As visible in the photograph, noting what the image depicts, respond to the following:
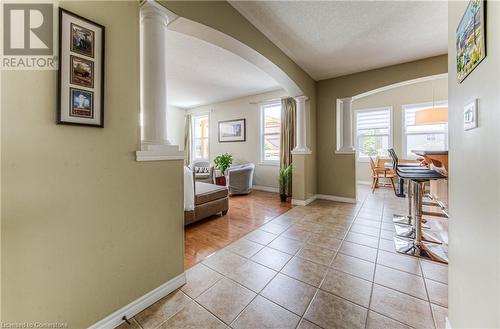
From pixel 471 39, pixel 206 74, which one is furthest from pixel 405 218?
pixel 206 74

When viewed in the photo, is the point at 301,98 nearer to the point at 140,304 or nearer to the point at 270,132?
the point at 270,132

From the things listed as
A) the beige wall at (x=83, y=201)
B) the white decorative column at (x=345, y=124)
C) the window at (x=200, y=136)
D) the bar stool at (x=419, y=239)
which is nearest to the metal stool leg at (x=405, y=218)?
the bar stool at (x=419, y=239)

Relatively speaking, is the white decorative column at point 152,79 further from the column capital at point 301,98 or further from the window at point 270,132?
the window at point 270,132

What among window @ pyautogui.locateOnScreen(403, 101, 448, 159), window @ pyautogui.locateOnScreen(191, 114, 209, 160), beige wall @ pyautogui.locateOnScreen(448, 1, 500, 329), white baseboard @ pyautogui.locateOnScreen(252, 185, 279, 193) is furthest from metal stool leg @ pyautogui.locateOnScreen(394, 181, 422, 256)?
window @ pyautogui.locateOnScreen(191, 114, 209, 160)

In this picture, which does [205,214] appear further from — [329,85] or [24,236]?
[329,85]

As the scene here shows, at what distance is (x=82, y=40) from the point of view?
109 centimetres

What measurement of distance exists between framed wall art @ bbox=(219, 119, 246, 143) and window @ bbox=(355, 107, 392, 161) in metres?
3.56

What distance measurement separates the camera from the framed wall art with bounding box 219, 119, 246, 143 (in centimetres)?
568

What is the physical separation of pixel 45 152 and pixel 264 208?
3.18 meters

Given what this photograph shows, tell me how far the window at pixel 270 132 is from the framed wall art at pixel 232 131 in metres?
0.59

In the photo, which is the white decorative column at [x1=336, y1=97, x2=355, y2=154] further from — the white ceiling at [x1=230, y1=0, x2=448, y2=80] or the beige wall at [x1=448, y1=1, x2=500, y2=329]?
the beige wall at [x1=448, y1=1, x2=500, y2=329]

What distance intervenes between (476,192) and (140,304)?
195 centimetres

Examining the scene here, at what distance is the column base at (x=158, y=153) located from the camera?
53.1 inches

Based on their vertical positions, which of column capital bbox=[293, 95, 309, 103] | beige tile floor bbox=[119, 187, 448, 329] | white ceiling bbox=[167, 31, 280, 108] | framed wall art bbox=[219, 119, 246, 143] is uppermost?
white ceiling bbox=[167, 31, 280, 108]
